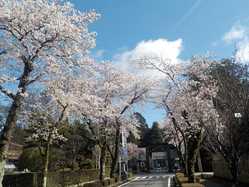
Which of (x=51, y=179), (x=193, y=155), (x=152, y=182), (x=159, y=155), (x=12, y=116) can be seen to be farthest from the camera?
(x=159, y=155)

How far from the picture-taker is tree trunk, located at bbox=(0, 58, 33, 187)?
1016 cm

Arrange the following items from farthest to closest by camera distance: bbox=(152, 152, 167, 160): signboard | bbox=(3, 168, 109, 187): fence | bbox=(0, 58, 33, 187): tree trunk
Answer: bbox=(152, 152, 167, 160): signboard < bbox=(3, 168, 109, 187): fence < bbox=(0, 58, 33, 187): tree trunk

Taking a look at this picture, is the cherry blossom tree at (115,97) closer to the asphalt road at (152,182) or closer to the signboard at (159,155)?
the asphalt road at (152,182)

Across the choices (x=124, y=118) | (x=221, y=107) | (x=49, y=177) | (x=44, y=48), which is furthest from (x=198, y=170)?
(x=44, y=48)

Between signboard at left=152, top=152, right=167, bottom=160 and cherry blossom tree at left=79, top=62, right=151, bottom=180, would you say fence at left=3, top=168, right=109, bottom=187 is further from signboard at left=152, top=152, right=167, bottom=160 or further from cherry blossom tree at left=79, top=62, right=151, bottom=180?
signboard at left=152, top=152, right=167, bottom=160

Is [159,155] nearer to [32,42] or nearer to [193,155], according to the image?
[193,155]

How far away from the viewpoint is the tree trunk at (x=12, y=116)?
10.2 m

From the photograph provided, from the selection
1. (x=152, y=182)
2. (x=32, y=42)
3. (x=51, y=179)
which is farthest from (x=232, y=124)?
(x=152, y=182)

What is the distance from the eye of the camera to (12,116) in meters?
10.6

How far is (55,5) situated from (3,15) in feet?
6.39

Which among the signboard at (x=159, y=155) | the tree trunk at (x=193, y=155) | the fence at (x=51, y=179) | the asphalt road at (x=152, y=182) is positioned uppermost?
the signboard at (x=159, y=155)

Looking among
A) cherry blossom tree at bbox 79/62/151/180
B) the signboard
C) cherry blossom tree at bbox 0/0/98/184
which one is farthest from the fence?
the signboard

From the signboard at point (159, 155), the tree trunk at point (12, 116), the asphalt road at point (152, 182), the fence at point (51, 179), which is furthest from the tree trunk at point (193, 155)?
the signboard at point (159, 155)

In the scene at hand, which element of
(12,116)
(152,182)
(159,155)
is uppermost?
(159,155)
